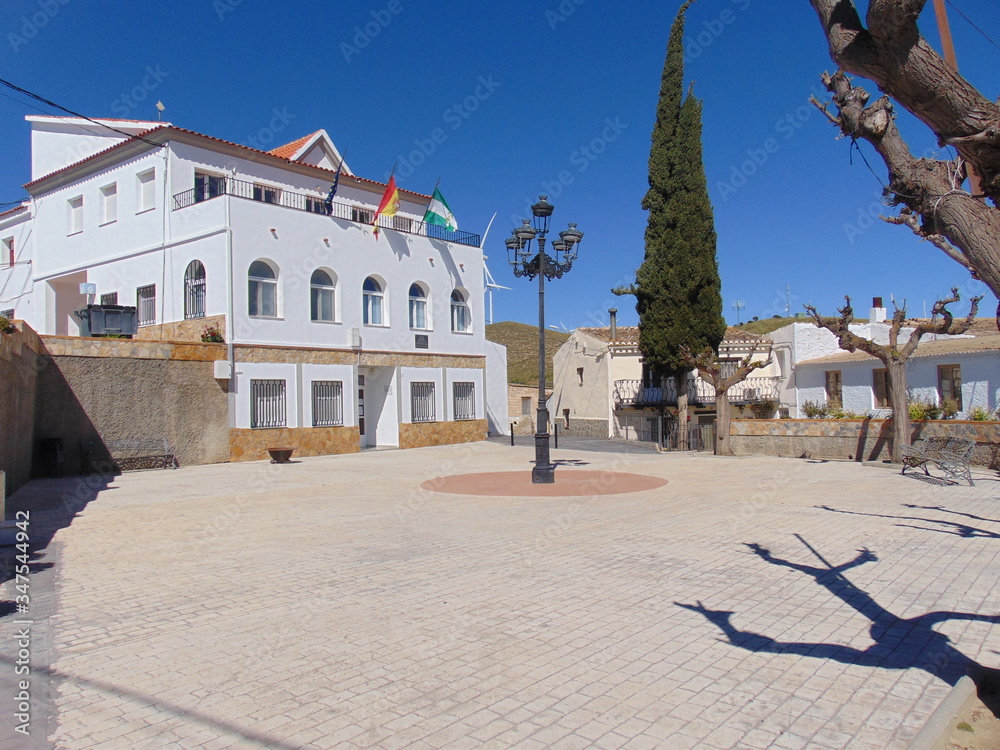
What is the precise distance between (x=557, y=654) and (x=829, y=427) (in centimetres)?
1779

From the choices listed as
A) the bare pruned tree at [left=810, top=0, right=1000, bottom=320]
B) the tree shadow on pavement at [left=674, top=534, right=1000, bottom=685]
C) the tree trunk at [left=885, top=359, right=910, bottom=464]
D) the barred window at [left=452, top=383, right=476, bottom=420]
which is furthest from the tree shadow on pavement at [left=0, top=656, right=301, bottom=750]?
the barred window at [left=452, top=383, right=476, bottom=420]

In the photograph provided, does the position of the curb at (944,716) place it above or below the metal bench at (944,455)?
below

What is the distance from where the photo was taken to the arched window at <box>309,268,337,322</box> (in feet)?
79.9

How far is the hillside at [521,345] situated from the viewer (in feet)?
198

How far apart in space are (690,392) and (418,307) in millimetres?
12870

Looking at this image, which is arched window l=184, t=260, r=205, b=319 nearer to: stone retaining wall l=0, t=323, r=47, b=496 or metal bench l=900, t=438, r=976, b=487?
stone retaining wall l=0, t=323, r=47, b=496

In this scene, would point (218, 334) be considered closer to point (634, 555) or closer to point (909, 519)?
point (634, 555)

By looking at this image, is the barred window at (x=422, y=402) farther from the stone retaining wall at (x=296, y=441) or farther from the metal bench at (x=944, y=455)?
the metal bench at (x=944, y=455)

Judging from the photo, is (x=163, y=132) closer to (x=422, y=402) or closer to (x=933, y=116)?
(x=422, y=402)

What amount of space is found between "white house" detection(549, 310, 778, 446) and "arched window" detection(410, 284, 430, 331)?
8.94 meters

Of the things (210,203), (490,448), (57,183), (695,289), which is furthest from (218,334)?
(695,289)

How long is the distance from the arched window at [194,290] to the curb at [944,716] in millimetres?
22130

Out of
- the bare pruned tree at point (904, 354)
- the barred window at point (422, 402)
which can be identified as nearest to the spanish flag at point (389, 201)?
the barred window at point (422, 402)

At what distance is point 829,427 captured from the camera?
2031 cm
